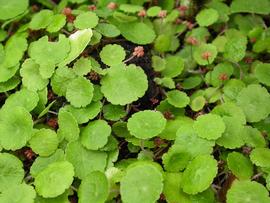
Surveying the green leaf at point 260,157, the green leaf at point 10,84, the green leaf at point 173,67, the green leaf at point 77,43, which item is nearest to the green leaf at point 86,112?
the green leaf at point 77,43

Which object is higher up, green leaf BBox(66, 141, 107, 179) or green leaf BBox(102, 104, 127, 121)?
green leaf BBox(102, 104, 127, 121)

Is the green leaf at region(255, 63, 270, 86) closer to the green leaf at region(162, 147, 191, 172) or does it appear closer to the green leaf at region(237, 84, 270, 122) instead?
the green leaf at region(237, 84, 270, 122)

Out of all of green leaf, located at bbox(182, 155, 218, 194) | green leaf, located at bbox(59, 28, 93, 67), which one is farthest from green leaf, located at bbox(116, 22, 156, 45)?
green leaf, located at bbox(182, 155, 218, 194)

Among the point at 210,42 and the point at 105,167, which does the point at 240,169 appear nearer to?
the point at 105,167

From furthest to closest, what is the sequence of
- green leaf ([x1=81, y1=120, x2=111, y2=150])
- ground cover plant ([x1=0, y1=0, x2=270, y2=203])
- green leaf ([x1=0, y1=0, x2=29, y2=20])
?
green leaf ([x1=0, y1=0, x2=29, y2=20]), green leaf ([x1=81, y1=120, x2=111, y2=150]), ground cover plant ([x1=0, y1=0, x2=270, y2=203])

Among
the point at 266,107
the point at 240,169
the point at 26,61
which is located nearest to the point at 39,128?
the point at 26,61

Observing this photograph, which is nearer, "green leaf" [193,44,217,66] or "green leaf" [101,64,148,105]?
"green leaf" [101,64,148,105]
